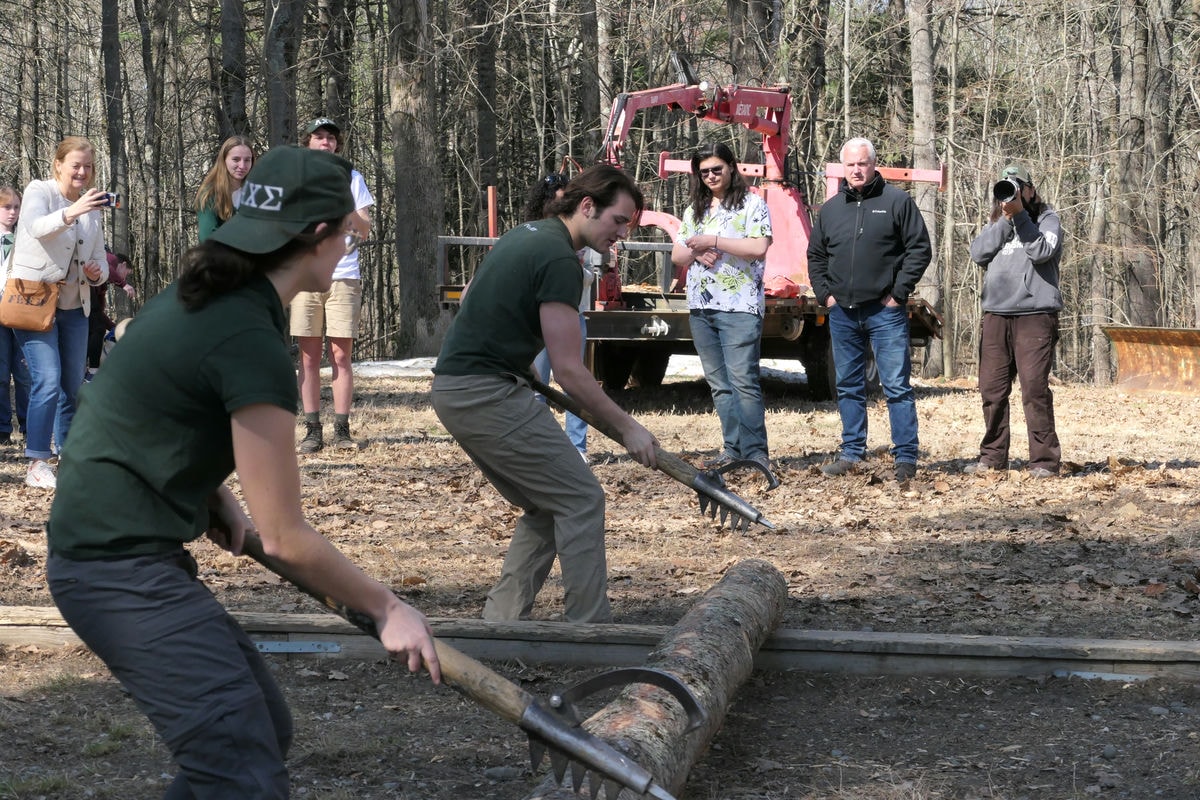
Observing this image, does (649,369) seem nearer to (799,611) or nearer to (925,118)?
(925,118)

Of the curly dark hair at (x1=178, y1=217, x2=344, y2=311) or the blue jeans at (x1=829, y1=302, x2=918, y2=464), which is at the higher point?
the curly dark hair at (x1=178, y1=217, x2=344, y2=311)

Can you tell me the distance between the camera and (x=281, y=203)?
2328 millimetres

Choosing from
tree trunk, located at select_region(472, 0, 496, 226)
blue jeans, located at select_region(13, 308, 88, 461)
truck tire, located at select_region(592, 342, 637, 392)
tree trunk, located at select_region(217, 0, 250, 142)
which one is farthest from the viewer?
tree trunk, located at select_region(472, 0, 496, 226)

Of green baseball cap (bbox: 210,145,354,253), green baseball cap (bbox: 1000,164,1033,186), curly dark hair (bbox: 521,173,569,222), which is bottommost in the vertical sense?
green baseball cap (bbox: 210,145,354,253)

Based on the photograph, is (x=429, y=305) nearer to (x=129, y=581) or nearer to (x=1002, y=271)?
(x=1002, y=271)

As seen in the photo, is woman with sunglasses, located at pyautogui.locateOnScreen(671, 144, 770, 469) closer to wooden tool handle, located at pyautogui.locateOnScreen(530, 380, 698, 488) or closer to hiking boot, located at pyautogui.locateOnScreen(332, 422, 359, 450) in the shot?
hiking boot, located at pyautogui.locateOnScreen(332, 422, 359, 450)

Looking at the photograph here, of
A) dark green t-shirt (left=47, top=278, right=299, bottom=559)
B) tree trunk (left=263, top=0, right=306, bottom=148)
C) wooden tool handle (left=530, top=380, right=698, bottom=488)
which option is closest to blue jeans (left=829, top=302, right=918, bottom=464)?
wooden tool handle (left=530, top=380, right=698, bottom=488)

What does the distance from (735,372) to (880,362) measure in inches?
40.2

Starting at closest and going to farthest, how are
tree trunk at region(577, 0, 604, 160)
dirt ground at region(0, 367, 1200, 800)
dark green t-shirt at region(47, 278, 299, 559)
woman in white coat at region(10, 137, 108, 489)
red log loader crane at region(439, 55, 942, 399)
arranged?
dark green t-shirt at region(47, 278, 299, 559) < dirt ground at region(0, 367, 1200, 800) < woman in white coat at region(10, 137, 108, 489) < red log loader crane at region(439, 55, 942, 399) < tree trunk at region(577, 0, 604, 160)

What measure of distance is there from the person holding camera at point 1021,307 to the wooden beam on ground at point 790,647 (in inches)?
156

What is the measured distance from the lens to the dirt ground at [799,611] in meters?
3.74

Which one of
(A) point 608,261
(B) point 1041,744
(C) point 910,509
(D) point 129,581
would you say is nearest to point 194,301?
(D) point 129,581

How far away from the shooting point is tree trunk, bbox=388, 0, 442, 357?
17047 mm

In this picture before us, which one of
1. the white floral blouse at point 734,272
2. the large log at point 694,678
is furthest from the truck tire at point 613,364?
the large log at point 694,678
